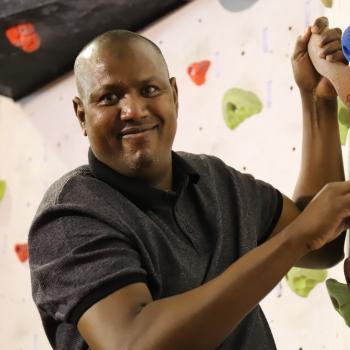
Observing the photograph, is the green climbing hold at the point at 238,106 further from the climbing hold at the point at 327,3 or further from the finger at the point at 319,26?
the finger at the point at 319,26

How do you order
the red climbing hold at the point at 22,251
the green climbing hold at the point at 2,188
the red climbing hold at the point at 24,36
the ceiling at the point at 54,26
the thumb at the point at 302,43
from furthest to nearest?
the green climbing hold at the point at 2,188 < the red climbing hold at the point at 22,251 < the red climbing hold at the point at 24,36 < the ceiling at the point at 54,26 < the thumb at the point at 302,43

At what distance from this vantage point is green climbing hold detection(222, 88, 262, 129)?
1.46 metres

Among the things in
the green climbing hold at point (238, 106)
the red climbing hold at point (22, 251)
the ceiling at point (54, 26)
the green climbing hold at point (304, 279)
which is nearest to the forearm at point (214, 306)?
the green climbing hold at point (304, 279)

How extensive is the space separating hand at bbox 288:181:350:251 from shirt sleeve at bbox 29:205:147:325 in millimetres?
200

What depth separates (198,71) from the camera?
160 centimetres

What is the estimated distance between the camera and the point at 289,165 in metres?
1.38

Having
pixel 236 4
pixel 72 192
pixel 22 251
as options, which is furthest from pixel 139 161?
pixel 22 251

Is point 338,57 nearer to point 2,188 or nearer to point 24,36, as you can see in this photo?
point 24,36

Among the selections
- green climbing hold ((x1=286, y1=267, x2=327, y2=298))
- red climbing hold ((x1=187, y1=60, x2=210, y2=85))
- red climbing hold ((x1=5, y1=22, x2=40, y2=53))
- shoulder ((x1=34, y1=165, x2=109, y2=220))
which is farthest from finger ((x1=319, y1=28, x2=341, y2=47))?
red climbing hold ((x1=5, y1=22, x2=40, y2=53))

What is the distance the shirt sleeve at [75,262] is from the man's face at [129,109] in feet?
0.38

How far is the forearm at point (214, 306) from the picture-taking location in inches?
31.0

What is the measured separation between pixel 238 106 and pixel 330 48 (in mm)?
554

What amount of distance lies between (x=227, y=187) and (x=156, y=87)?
19 cm

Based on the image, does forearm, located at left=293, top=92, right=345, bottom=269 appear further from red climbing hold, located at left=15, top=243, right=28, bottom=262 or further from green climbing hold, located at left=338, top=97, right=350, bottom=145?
red climbing hold, located at left=15, top=243, right=28, bottom=262
